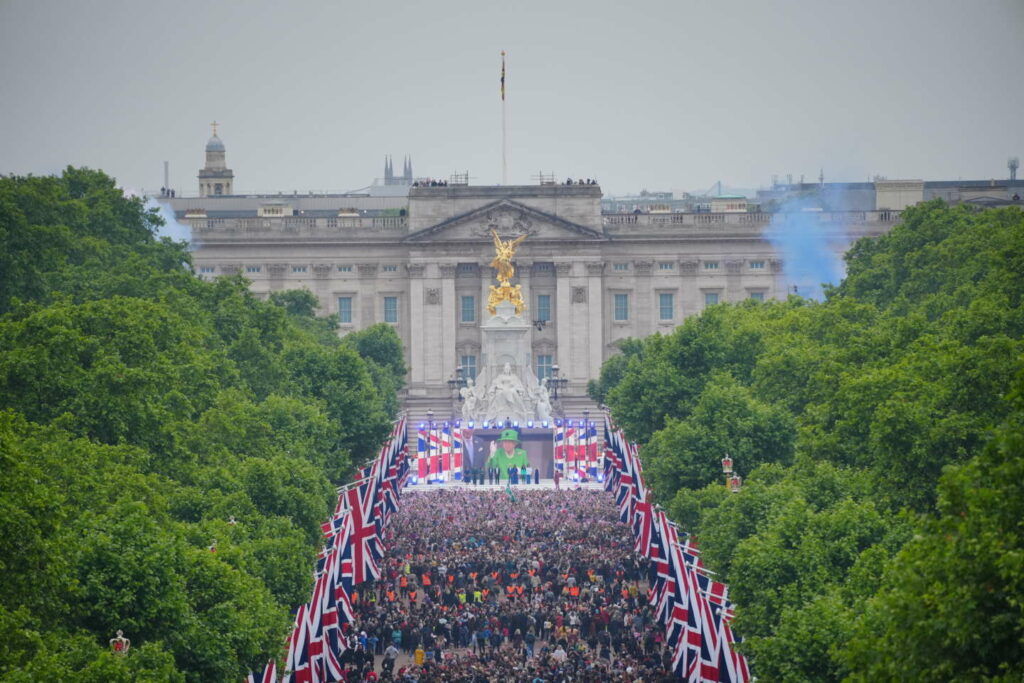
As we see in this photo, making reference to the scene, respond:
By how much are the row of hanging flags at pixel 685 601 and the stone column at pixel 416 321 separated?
82.3 meters

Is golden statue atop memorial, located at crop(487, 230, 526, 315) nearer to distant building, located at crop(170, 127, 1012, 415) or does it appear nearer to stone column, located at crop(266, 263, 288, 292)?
distant building, located at crop(170, 127, 1012, 415)

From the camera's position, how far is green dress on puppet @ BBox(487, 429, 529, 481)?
393ft

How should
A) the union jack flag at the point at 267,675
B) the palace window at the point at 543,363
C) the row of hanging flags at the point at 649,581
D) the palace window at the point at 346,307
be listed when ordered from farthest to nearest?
the palace window at the point at 346,307 < the palace window at the point at 543,363 < the row of hanging flags at the point at 649,581 < the union jack flag at the point at 267,675

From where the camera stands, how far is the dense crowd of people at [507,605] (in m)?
61.1

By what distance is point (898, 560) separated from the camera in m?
37.1

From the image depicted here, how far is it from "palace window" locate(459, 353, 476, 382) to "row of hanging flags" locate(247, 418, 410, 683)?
217ft

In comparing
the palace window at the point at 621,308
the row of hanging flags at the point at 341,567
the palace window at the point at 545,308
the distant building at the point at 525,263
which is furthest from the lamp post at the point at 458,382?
the row of hanging flags at the point at 341,567

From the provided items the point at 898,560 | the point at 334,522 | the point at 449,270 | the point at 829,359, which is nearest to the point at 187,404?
the point at 334,522

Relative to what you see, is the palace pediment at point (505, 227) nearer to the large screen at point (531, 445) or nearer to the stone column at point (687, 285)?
the stone column at point (687, 285)

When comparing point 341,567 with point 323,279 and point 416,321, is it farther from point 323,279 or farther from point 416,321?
point 323,279

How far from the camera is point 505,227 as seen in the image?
163500 mm

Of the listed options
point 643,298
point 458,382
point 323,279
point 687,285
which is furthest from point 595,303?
point 323,279

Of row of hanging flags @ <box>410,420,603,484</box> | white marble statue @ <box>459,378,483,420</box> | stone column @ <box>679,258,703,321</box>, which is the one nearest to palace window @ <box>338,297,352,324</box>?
stone column @ <box>679,258,703,321</box>

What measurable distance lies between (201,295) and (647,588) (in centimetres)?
3658
